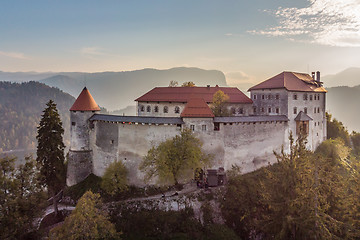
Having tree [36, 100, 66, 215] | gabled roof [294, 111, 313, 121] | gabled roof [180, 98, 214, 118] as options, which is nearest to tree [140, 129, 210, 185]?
gabled roof [180, 98, 214, 118]

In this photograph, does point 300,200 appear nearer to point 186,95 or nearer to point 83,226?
point 83,226

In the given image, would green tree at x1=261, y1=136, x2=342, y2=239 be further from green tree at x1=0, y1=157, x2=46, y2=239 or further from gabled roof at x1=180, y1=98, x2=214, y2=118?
green tree at x1=0, y1=157, x2=46, y2=239

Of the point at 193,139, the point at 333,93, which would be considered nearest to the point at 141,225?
the point at 193,139

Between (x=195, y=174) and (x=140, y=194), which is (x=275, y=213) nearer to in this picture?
(x=195, y=174)

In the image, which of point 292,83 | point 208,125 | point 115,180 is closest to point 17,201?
point 115,180

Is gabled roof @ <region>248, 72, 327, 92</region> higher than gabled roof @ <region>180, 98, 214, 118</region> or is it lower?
higher

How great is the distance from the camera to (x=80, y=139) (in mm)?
37719

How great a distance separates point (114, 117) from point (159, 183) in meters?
10.9

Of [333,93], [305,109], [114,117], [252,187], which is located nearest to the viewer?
[252,187]

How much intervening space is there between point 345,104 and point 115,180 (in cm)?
18639

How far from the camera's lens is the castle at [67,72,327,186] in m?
32.6

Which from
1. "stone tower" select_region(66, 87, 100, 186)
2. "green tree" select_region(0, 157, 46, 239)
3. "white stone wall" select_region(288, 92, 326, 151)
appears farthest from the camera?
"white stone wall" select_region(288, 92, 326, 151)

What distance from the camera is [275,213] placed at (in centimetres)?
1898

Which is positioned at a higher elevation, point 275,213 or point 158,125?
point 158,125
